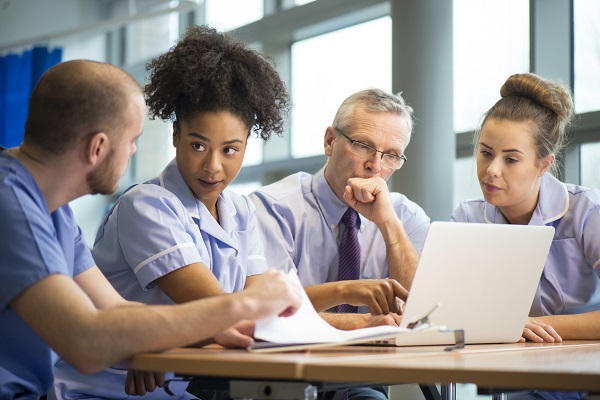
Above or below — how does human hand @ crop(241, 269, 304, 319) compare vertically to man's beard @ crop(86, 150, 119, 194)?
below

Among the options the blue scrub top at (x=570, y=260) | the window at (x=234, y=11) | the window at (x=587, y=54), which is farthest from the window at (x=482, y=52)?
the window at (x=234, y=11)

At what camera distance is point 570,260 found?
2490 mm

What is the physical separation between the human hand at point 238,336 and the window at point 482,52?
2.37 meters

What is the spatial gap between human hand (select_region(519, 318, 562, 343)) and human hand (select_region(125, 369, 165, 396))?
0.88m

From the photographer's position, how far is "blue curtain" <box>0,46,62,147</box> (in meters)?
5.99

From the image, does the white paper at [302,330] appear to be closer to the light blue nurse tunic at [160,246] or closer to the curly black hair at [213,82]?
the light blue nurse tunic at [160,246]

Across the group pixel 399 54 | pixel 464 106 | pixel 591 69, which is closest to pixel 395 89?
pixel 399 54

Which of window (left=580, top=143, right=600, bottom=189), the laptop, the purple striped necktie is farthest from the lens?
window (left=580, top=143, right=600, bottom=189)

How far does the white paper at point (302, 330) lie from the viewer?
4.65ft

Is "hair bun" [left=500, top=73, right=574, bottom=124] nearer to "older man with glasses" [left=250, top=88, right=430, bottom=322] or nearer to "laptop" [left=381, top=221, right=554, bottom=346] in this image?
"older man with glasses" [left=250, top=88, right=430, bottom=322]

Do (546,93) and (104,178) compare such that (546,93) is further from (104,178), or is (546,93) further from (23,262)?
(23,262)

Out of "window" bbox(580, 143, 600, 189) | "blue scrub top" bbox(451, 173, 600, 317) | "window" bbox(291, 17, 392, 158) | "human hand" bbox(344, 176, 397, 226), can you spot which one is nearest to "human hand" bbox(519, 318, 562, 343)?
"blue scrub top" bbox(451, 173, 600, 317)

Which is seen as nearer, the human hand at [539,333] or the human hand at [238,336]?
the human hand at [238,336]

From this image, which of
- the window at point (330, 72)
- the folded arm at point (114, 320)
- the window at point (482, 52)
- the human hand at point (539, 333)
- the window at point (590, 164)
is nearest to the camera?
the folded arm at point (114, 320)
